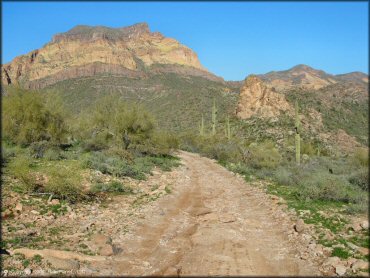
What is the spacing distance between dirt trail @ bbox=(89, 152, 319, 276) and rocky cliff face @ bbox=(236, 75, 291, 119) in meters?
35.8

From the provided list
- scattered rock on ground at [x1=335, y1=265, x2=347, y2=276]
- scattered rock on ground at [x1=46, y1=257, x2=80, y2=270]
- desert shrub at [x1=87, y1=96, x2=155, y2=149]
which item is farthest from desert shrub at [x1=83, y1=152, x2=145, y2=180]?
scattered rock on ground at [x1=335, y1=265, x2=347, y2=276]

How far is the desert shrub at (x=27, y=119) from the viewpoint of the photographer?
19984mm

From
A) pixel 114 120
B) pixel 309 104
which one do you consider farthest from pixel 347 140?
pixel 114 120

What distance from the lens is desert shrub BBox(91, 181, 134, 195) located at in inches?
520

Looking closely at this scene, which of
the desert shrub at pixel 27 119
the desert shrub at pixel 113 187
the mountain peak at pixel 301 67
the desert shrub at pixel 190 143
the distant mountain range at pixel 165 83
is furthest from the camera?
the mountain peak at pixel 301 67

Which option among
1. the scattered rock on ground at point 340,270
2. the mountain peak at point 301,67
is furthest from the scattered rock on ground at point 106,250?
the mountain peak at point 301,67

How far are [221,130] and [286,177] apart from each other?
101ft

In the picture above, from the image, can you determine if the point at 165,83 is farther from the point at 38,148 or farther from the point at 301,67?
the point at 301,67

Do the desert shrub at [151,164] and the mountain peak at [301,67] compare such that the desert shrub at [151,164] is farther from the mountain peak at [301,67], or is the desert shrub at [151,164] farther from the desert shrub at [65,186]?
the mountain peak at [301,67]

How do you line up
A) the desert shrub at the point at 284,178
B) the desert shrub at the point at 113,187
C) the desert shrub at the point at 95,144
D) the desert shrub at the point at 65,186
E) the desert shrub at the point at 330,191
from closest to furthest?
the desert shrub at the point at 65,186
the desert shrub at the point at 330,191
the desert shrub at the point at 113,187
the desert shrub at the point at 284,178
the desert shrub at the point at 95,144

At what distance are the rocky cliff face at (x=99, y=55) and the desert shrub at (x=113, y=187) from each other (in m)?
91.8

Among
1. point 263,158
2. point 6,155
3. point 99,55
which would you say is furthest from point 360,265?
point 99,55

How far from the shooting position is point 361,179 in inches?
539

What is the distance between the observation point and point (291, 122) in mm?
43688
